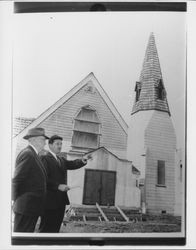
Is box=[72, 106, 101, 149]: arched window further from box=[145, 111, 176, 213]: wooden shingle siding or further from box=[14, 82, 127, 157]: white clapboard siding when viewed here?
box=[145, 111, 176, 213]: wooden shingle siding

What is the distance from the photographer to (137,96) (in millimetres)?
1234

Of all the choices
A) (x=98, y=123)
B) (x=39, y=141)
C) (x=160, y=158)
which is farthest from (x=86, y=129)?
(x=160, y=158)

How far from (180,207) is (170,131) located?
0.80 feet

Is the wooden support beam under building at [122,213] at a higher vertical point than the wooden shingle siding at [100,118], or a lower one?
lower

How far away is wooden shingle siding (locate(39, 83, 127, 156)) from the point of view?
1212 millimetres

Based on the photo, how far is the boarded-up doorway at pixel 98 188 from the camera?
120 centimetres

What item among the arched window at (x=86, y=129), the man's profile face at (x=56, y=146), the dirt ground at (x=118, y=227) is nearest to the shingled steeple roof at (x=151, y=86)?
the arched window at (x=86, y=129)

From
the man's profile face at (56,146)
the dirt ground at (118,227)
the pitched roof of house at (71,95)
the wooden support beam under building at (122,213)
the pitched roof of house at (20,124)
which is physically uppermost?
the pitched roof of house at (71,95)

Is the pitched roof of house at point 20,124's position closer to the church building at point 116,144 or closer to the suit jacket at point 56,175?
the church building at point 116,144

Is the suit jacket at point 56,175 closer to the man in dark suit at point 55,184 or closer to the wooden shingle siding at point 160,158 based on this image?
the man in dark suit at point 55,184

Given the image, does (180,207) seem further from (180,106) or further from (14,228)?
(14,228)

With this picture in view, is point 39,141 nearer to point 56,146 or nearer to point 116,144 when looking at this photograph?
point 56,146

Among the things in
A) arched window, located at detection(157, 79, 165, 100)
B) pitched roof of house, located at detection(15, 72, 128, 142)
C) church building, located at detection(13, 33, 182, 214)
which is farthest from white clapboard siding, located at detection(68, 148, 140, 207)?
arched window, located at detection(157, 79, 165, 100)

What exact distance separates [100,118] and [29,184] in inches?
12.0
